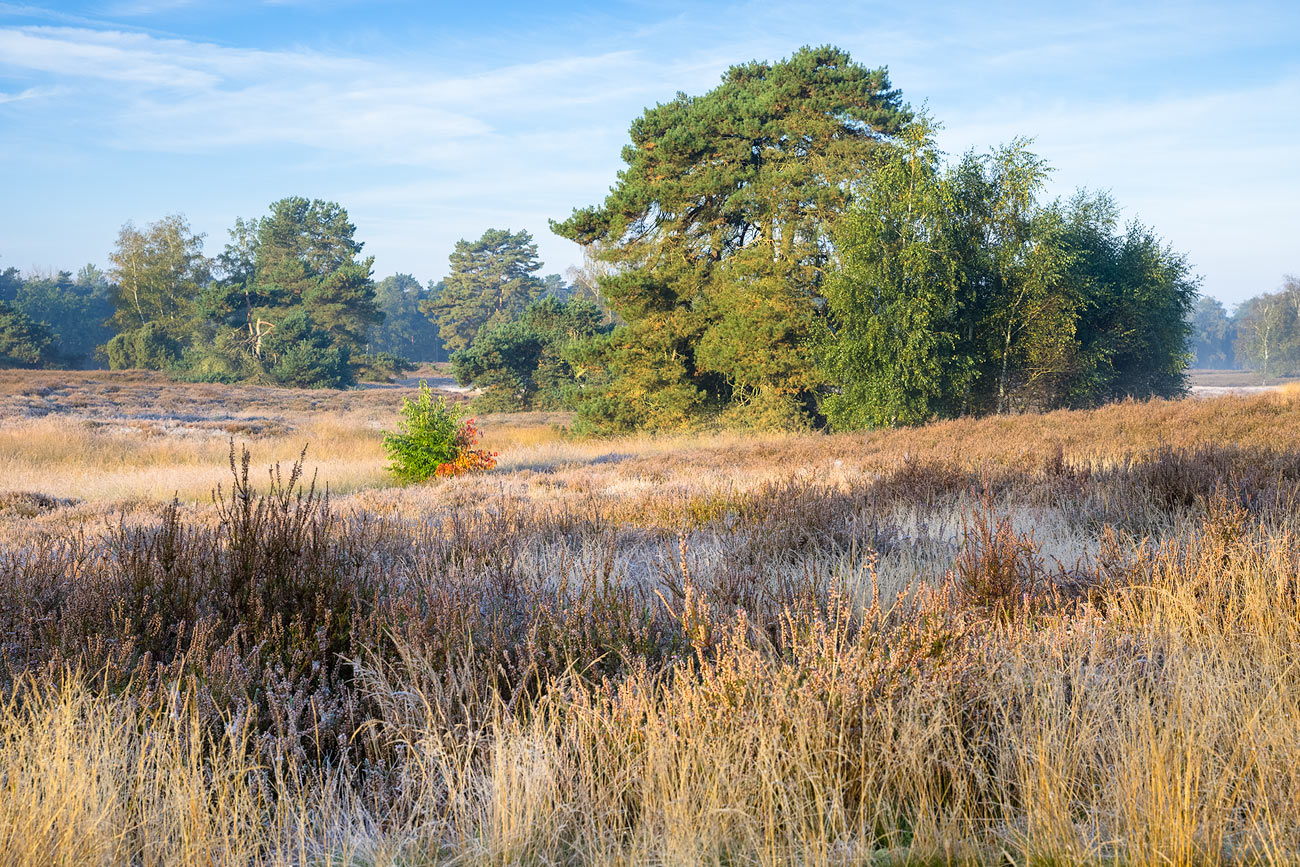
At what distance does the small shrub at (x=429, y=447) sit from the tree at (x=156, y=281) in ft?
166

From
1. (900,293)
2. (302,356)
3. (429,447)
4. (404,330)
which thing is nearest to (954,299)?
(900,293)

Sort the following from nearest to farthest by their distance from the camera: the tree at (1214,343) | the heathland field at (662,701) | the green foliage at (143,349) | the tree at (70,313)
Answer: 1. the heathland field at (662,701)
2. the green foliage at (143,349)
3. the tree at (70,313)
4. the tree at (1214,343)

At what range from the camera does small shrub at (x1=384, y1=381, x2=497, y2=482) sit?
13.1 metres

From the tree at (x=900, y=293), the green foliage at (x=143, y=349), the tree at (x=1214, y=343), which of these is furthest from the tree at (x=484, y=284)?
the tree at (x=1214, y=343)

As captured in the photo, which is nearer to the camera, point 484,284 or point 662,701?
point 662,701

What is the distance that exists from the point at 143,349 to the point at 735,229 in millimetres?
45850

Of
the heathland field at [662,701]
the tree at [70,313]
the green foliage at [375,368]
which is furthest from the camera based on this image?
the tree at [70,313]

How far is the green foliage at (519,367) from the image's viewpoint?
36469 millimetres

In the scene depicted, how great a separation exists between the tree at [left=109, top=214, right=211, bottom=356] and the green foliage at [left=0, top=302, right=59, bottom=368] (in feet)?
23.3

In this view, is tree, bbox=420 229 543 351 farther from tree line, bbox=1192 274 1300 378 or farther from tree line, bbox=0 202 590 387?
tree line, bbox=1192 274 1300 378

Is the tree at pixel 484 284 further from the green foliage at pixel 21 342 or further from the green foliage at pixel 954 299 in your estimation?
the green foliage at pixel 954 299

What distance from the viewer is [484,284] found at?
72.0m

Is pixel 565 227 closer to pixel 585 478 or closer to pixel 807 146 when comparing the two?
pixel 807 146

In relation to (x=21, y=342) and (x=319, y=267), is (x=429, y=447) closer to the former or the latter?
(x=21, y=342)
